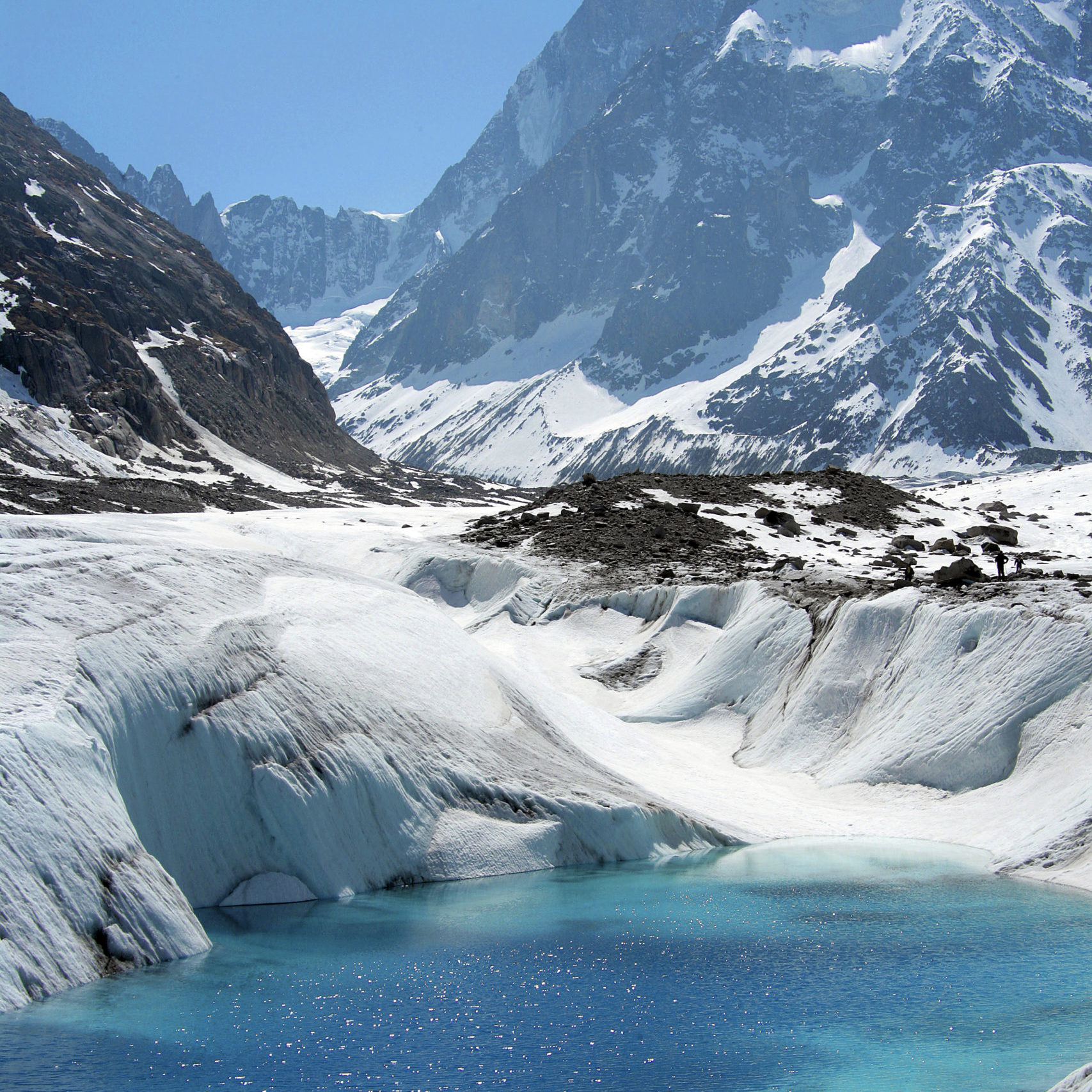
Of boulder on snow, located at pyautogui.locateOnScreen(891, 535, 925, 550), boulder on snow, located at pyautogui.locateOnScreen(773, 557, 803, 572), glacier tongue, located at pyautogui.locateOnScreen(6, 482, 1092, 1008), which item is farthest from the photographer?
boulder on snow, located at pyautogui.locateOnScreen(891, 535, 925, 550)

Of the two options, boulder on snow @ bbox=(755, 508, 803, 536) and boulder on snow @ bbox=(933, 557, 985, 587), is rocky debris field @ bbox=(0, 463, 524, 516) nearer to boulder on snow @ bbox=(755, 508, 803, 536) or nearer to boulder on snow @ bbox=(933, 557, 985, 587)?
boulder on snow @ bbox=(755, 508, 803, 536)

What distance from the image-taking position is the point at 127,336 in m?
128

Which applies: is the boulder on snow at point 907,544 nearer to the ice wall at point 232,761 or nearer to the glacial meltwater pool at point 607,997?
the ice wall at point 232,761

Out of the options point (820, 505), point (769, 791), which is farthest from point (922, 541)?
point (769, 791)

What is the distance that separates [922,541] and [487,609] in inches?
721

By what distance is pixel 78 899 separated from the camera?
549 inches

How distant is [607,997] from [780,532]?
3459cm

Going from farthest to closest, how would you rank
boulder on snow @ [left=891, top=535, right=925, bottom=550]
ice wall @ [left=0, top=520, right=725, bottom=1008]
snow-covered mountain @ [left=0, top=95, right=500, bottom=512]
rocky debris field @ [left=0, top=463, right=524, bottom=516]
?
snow-covered mountain @ [left=0, top=95, right=500, bottom=512] → rocky debris field @ [left=0, top=463, right=524, bottom=516] → boulder on snow @ [left=891, top=535, right=925, bottom=550] → ice wall @ [left=0, top=520, right=725, bottom=1008]

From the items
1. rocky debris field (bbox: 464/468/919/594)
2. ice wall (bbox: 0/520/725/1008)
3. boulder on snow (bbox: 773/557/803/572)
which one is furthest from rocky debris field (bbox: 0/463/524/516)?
ice wall (bbox: 0/520/725/1008)

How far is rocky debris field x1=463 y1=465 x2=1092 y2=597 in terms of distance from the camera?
1597 inches

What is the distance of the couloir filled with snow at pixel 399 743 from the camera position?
14859mm

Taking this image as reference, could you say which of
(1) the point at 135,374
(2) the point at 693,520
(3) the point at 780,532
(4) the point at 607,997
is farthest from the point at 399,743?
(1) the point at 135,374

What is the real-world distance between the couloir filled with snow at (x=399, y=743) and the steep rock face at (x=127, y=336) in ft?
254

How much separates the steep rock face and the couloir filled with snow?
77.5 metres
